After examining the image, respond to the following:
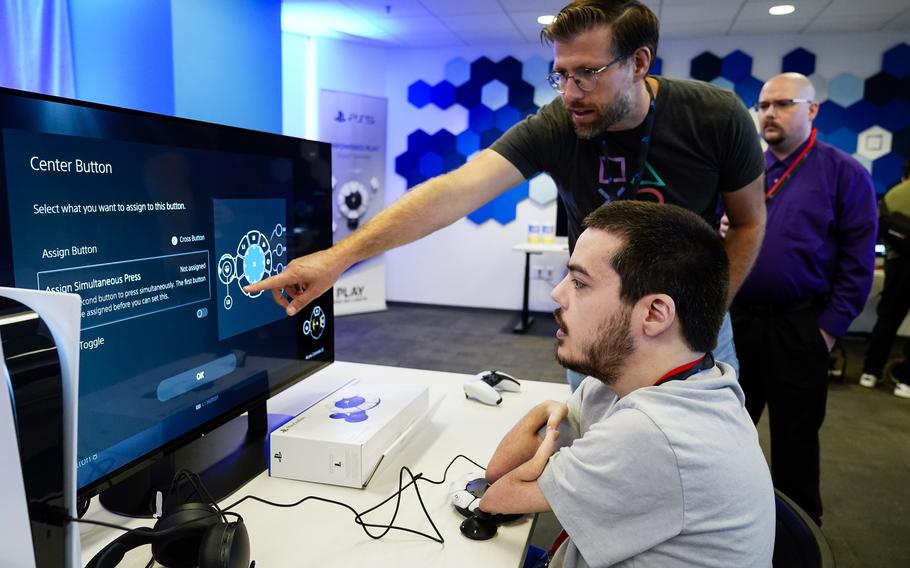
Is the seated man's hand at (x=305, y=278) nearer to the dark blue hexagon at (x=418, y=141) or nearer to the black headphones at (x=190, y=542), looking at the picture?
the black headphones at (x=190, y=542)

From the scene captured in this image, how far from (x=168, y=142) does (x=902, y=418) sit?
4275 millimetres

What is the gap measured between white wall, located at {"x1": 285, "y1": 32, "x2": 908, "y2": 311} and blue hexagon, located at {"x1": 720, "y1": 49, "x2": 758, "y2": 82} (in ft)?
0.76

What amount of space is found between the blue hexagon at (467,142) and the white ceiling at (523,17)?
37.4 inches

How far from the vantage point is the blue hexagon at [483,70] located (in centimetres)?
638

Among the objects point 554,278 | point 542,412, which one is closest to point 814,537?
point 542,412

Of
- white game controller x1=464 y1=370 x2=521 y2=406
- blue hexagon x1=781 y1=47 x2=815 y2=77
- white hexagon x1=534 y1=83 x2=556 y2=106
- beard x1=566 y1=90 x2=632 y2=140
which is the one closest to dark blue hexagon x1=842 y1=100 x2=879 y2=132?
blue hexagon x1=781 y1=47 x2=815 y2=77

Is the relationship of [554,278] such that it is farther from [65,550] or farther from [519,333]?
[65,550]

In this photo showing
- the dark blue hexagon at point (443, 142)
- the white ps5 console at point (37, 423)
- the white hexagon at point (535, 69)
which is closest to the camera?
the white ps5 console at point (37, 423)

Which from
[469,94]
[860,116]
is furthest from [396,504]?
[860,116]

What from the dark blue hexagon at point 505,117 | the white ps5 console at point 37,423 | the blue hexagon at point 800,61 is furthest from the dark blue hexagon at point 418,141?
the white ps5 console at point 37,423

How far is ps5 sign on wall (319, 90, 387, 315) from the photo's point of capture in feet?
19.7

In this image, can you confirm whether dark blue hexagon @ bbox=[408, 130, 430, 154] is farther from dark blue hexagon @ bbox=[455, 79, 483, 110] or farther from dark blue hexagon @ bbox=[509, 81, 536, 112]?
dark blue hexagon @ bbox=[509, 81, 536, 112]

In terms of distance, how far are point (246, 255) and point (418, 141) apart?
18.5ft

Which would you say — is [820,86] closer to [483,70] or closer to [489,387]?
[483,70]
